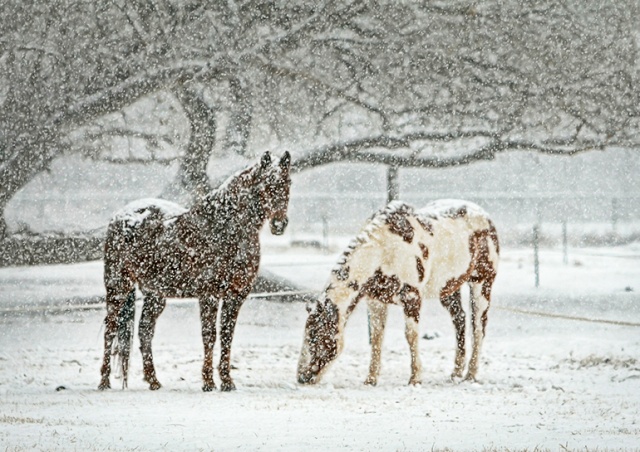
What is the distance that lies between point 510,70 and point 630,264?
7.62m

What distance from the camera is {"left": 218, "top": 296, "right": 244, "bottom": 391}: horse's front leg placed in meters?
7.39

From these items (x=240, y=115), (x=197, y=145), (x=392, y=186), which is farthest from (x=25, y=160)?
(x=392, y=186)

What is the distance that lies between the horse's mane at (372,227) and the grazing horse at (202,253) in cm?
72

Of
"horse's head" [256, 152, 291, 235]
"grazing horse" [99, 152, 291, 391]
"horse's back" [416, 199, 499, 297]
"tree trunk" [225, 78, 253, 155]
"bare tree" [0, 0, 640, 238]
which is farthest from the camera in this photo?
"tree trunk" [225, 78, 253, 155]

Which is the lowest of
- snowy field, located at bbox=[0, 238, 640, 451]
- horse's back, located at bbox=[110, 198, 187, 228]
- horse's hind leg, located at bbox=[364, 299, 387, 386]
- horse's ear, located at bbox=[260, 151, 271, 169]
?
snowy field, located at bbox=[0, 238, 640, 451]

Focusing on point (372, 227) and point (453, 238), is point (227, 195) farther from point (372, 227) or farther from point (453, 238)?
point (453, 238)

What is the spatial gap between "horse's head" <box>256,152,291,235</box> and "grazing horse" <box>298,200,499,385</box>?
31.5 inches

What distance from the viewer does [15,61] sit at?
13016 millimetres

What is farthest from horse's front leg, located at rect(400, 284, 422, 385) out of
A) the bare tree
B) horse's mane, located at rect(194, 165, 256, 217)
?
the bare tree

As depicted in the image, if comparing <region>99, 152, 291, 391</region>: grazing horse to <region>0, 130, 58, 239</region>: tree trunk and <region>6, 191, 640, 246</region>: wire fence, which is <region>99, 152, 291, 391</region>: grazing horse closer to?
<region>0, 130, 58, 239</region>: tree trunk

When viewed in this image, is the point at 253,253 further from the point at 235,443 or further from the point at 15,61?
the point at 15,61

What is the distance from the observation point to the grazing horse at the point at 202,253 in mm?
7297

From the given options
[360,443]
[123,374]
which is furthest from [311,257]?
[360,443]

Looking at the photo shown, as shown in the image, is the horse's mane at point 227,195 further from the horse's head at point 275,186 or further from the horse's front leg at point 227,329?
the horse's front leg at point 227,329
